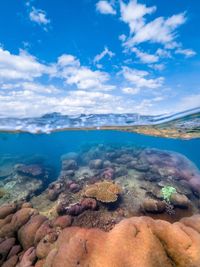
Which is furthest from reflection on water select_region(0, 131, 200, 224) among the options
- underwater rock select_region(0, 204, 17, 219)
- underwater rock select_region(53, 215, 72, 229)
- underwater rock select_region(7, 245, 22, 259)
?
underwater rock select_region(7, 245, 22, 259)

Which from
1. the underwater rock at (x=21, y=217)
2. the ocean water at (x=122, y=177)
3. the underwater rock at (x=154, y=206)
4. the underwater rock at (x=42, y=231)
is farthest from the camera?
the ocean water at (x=122, y=177)

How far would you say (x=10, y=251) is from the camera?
726cm

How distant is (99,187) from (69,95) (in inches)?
320

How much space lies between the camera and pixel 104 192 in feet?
33.3

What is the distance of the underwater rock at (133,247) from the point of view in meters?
4.61

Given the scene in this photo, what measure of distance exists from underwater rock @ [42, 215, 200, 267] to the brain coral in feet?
14.0

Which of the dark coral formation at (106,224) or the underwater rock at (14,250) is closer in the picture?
the dark coral formation at (106,224)

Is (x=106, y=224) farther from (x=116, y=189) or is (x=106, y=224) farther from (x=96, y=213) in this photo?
(x=116, y=189)

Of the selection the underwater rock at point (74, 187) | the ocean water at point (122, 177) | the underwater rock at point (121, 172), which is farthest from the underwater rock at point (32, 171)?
the underwater rock at point (121, 172)

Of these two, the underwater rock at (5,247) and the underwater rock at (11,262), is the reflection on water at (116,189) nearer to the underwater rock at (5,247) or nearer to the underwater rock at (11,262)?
the underwater rock at (5,247)

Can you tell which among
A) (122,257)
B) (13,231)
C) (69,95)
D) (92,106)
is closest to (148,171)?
(92,106)

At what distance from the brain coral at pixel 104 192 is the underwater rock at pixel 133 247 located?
426 cm

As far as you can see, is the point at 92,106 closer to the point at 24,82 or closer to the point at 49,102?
the point at 49,102

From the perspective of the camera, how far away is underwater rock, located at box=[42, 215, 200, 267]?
461 centimetres
